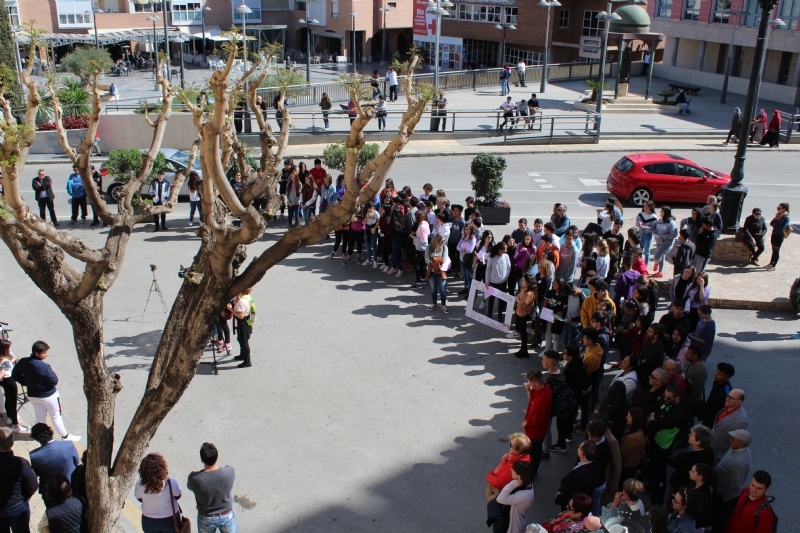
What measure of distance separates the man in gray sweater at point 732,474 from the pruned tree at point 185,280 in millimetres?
4631

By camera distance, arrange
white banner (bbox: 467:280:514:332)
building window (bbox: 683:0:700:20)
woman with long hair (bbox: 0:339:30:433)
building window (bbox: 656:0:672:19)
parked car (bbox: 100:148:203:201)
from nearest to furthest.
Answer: woman with long hair (bbox: 0:339:30:433) < white banner (bbox: 467:280:514:332) < parked car (bbox: 100:148:203:201) < building window (bbox: 683:0:700:20) < building window (bbox: 656:0:672:19)

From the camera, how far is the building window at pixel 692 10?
144ft

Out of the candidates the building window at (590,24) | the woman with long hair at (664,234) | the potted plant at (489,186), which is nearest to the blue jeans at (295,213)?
the potted plant at (489,186)

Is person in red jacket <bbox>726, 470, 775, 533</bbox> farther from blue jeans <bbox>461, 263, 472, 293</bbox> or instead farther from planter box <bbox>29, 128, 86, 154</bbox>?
planter box <bbox>29, 128, 86, 154</bbox>

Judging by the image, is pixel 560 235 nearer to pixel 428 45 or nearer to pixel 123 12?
pixel 428 45

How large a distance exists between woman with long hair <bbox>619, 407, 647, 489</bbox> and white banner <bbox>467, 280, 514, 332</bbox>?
14.7ft

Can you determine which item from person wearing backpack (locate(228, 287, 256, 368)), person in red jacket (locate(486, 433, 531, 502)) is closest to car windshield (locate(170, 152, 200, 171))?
person wearing backpack (locate(228, 287, 256, 368))

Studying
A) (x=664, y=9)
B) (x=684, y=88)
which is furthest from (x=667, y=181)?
(x=664, y=9)

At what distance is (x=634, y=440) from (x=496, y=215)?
1067 cm

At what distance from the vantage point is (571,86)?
4325 cm

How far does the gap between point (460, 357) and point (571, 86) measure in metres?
34.8

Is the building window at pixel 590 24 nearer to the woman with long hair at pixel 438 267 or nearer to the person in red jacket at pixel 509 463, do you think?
the woman with long hair at pixel 438 267

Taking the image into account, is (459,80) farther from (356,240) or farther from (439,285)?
(439,285)

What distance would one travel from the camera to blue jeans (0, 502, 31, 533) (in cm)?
760
